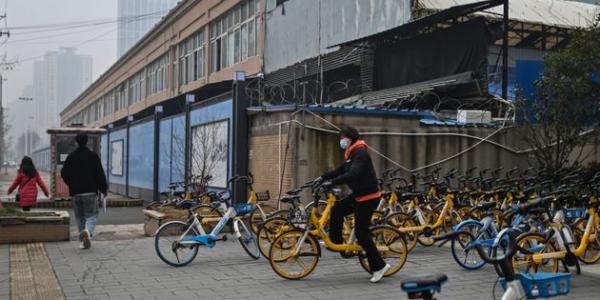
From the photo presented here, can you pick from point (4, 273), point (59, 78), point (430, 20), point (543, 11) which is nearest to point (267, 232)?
point (4, 273)

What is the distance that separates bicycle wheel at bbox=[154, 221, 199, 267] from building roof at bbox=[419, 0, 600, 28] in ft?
35.7

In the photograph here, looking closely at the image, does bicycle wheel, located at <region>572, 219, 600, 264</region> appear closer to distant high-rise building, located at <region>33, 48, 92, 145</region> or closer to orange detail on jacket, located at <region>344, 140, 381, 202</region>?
orange detail on jacket, located at <region>344, 140, 381, 202</region>

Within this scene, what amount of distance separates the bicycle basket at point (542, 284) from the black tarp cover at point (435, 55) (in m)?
11.6

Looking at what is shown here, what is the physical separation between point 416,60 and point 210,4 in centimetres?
1791

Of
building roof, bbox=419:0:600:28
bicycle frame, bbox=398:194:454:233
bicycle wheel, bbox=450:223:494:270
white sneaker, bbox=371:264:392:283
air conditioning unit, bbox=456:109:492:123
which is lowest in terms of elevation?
white sneaker, bbox=371:264:392:283

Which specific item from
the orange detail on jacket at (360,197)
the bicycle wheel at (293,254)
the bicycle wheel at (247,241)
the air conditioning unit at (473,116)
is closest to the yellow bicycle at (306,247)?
the bicycle wheel at (293,254)

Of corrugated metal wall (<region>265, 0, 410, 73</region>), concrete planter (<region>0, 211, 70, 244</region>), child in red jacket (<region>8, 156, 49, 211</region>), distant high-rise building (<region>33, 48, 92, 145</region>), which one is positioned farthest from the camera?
distant high-rise building (<region>33, 48, 92, 145</region>)

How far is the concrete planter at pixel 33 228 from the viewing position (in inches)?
418

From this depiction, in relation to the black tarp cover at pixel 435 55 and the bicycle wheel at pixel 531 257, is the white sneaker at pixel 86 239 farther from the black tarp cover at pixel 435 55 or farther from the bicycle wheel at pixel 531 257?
the black tarp cover at pixel 435 55

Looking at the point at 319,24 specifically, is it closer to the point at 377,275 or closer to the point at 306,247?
the point at 306,247

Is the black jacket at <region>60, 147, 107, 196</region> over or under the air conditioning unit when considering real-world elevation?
under

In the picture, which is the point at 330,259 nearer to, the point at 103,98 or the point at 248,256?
the point at 248,256

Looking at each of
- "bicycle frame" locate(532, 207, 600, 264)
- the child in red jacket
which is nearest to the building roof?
"bicycle frame" locate(532, 207, 600, 264)

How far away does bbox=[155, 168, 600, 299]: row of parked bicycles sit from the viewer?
7078 mm
